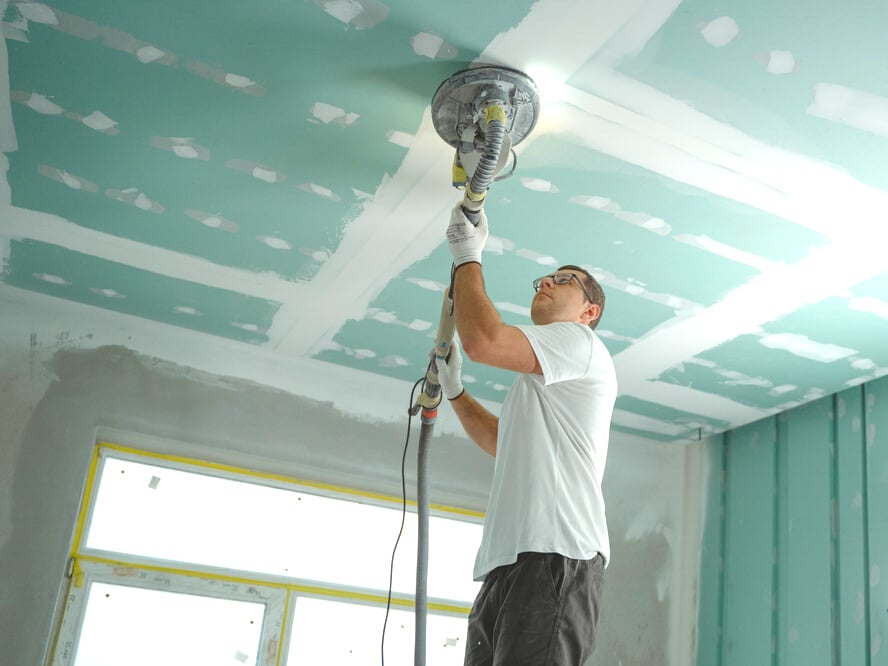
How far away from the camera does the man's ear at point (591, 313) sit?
2525mm

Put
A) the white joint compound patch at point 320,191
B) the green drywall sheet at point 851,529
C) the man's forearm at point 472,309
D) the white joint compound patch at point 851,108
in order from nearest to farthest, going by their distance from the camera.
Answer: the man's forearm at point 472,309 → the white joint compound patch at point 851,108 → the white joint compound patch at point 320,191 → the green drywall sheet at point 851,529

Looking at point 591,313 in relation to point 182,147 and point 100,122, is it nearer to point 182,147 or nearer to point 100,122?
point 182,147

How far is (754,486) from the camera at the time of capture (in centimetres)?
431

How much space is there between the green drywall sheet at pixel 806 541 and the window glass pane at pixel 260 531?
54.9 inches

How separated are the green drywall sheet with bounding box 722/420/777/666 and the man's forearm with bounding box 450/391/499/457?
6.91 feet

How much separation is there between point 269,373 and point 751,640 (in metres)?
2.47

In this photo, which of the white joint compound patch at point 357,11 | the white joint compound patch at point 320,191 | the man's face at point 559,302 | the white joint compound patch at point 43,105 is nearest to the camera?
the white joint compound patch at point 357,11

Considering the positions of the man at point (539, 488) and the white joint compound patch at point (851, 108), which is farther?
the white joint compound patch at point (851, 108)

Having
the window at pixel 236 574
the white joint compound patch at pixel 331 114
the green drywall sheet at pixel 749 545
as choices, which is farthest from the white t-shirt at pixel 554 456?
the green drywall sheet at pixel 749 545

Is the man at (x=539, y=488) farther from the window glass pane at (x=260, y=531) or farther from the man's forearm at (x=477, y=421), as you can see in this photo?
the window glass pane at (x=260, y=531)

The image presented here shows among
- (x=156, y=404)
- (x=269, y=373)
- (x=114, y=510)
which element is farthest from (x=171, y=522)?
(x=269, y=373)

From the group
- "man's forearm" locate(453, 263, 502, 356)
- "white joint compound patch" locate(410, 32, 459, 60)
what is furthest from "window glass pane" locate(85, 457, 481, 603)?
"white joint compound patch" locate(410, 32, 459, 60)

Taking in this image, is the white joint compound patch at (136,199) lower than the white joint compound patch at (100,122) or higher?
lower

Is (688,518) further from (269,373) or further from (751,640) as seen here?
(269,373)
